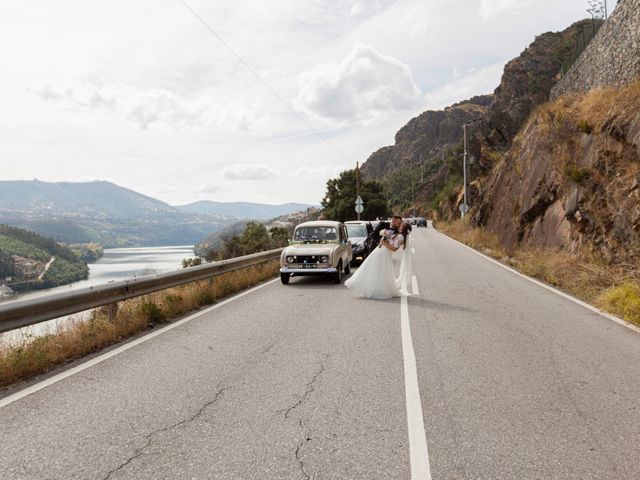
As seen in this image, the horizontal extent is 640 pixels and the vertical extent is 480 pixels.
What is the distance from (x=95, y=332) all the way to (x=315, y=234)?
324 inches

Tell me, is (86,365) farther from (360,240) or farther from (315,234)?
(360,240)

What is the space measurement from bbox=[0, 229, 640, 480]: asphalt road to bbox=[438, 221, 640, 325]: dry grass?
3.81ft

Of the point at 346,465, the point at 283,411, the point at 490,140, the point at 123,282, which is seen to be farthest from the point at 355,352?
the point at 490,140

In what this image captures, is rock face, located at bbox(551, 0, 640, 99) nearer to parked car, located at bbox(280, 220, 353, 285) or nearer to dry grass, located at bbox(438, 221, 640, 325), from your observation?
dry grass, located at bbox(438, 221, 640, 325)

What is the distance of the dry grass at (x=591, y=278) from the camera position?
8433 mm

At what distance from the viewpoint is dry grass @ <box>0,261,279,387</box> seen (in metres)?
5.42

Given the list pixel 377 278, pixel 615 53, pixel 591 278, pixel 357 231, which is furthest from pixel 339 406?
pixel 615 53

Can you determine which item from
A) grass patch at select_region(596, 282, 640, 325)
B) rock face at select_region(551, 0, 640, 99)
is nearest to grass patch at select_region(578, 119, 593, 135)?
rock face at select_region(551, 0, 640, 99)

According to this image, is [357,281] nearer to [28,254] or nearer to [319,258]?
[319,258]

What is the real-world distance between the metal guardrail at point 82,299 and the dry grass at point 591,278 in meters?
8.46

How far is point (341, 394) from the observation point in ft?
14.7

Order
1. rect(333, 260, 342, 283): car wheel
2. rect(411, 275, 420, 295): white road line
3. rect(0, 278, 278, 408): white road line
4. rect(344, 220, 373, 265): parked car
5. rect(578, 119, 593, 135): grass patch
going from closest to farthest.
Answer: rect(0, 278, 278, 408): white road line < rect(411, 275, 420, 295): white road line < rect(333, 260, 342, 283): car wheel < rect(578, 119, 593, 135): grass patch < rect(344, 220, 373, 265): parked car

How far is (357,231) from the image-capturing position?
20.3m

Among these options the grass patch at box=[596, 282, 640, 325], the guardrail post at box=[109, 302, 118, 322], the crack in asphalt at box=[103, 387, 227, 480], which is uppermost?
the guardrail post at box=[109, 302, 118, 322]
